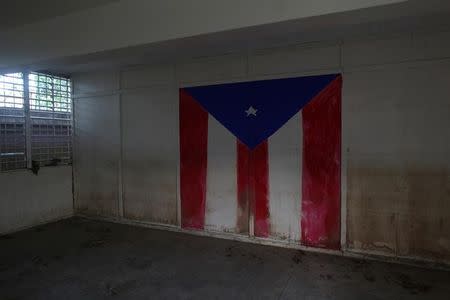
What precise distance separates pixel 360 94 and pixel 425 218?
1.54 meters

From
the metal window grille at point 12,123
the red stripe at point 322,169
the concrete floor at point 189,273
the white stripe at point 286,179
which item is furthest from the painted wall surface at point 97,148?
the red stripe at point 322,169

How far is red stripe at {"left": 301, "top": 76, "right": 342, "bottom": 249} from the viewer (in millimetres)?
3693

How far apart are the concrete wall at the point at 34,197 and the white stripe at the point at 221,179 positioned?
9.14 feet

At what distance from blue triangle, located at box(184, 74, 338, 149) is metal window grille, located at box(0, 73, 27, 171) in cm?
284

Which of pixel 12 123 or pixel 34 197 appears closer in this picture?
pixel 12 123

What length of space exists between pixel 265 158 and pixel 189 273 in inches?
66.8

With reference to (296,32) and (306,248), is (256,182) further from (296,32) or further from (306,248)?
(296,32)

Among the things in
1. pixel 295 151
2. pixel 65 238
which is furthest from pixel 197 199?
pixel 65 238

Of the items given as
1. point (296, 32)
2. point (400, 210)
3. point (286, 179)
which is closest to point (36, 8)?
point (296, 32)

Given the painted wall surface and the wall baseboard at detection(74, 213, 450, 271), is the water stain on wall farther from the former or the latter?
the painted wall surface

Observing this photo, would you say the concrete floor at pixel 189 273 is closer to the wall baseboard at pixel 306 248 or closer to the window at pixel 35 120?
the wall baseboard at pixel 306 248

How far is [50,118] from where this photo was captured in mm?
5242

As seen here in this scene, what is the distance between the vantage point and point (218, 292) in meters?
2.92

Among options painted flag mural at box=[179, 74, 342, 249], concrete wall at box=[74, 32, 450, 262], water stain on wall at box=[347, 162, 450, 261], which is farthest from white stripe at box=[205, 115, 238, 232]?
water stain on wall at box=[347, 162, 450, 261]
